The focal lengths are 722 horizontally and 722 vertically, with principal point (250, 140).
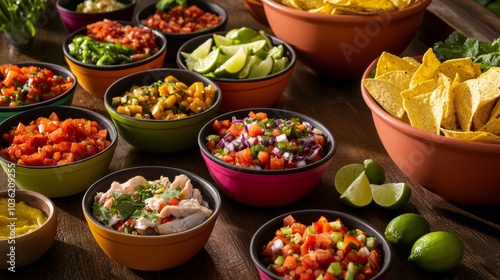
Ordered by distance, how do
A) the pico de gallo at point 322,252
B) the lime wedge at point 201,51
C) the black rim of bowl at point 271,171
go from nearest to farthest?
the pico de gallo at point 322,252, the black rim of bowl at point 271,171, the lime wedge at point 201,51

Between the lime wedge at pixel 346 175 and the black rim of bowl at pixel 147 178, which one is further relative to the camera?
the lime wedge at pixel 346 175

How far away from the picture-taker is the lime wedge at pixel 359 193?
8.32ft

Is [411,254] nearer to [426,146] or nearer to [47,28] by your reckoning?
[426,146]

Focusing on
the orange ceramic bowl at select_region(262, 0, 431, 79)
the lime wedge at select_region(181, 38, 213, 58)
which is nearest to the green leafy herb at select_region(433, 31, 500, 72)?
the orange ceramic bowl at select_region(262, 0, 431, 79)

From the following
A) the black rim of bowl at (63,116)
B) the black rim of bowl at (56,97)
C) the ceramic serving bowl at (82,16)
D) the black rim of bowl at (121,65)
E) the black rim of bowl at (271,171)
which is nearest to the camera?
the black rim of bowl at (271,171)

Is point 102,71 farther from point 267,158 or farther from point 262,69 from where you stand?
point 267,158

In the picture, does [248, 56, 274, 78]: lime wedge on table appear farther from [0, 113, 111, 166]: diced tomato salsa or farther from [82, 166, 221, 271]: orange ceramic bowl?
[82, 166, 221, 271]: orange ceramic bowl

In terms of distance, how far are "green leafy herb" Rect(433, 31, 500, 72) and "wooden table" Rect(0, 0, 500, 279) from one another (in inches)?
18.0

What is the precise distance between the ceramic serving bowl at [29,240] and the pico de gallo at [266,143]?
24.2 inches

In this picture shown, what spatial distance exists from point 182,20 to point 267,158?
1.48 meters

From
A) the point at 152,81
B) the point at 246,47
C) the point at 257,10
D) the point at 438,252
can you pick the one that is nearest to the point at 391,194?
the point at 438,252

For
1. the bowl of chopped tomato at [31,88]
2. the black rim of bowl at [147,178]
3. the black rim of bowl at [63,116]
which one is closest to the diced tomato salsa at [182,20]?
the bowl of chopped tomato at [31,88]

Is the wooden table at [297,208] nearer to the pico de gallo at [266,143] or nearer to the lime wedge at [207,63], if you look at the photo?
the pico de gallo at [266,143]

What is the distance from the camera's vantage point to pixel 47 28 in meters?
4.16
